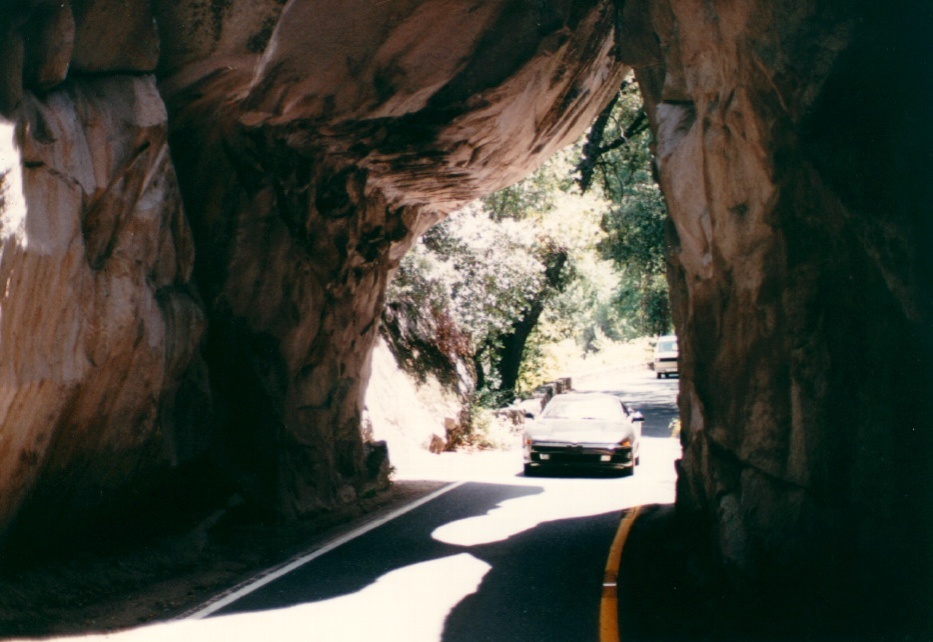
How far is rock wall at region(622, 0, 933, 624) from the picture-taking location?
6.35 m

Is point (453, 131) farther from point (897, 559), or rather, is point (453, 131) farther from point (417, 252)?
point (417, 252)

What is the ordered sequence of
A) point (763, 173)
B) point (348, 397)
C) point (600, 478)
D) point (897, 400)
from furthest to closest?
point (600, 478) → point (348, 397) → point (763, 173) → point (897, 400)

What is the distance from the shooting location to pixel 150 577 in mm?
8930

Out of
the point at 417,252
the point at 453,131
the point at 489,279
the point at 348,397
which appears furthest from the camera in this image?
the point at 489,279

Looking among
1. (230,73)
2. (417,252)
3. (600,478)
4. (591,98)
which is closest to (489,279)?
(417,252)

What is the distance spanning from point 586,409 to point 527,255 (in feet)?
24.8

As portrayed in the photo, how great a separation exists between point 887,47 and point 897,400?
8.22ft

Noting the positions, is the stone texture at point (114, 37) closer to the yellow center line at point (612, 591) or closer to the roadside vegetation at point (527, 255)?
the yellow center line at point (612, 591)

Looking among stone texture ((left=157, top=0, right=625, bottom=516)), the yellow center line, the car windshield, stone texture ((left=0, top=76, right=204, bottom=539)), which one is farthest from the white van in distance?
stone texture ((left=0, top=76, right=204, bottom=539))

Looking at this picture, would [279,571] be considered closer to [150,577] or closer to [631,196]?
[150,577]

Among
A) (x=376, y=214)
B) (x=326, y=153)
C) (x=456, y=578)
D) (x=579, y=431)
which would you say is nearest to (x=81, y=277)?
(x=456, y=578)

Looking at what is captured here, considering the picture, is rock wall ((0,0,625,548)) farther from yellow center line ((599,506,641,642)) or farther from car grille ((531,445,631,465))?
yellow center line ((599,506,641,642))

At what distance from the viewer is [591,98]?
1301 cm

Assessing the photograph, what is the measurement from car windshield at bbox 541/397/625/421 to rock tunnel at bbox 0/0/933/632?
4.45 metres
